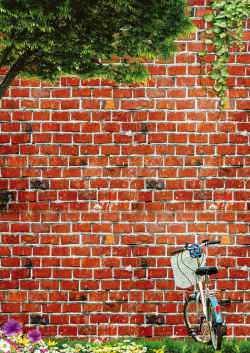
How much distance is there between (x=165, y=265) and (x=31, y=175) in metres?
1.61

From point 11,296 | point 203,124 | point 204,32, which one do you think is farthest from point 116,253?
point 204,32

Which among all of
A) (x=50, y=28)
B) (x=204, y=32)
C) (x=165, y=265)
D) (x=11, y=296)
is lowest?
(x=11, y=296)

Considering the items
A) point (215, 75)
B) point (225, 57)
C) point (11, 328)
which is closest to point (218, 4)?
point (225, 57)

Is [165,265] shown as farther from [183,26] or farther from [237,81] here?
[183,26]

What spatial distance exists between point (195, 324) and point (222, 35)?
9.19ft

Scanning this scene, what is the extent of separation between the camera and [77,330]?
3914mm

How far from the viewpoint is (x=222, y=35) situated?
12.8 ft

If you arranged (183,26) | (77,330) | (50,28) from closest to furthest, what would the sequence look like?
(50,28) → (183,26) → (77,330)

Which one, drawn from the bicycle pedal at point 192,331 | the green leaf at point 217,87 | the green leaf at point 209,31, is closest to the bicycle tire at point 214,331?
the bicycle pedal at point 192,331

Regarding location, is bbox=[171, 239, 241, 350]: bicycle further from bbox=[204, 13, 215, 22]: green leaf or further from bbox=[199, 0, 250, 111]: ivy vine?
bbox=[204, 13, 215, 22]: green leaf

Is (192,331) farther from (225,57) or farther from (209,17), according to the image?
(209,17)

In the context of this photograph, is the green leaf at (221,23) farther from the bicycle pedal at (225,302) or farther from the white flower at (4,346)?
the white flower at (4,346)

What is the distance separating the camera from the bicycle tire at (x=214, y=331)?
3.23 m

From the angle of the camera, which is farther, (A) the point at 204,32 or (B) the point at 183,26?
(A) the point at 204,32
